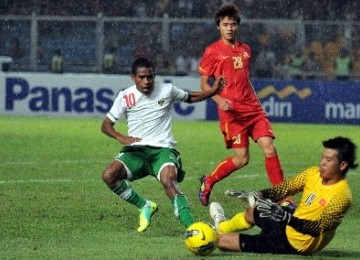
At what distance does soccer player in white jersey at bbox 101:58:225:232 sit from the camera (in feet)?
38.8

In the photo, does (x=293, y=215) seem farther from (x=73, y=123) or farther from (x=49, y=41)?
(x=49, y=41)

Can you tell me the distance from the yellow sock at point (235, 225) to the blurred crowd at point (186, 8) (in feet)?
75.5

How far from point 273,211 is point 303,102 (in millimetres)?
19876

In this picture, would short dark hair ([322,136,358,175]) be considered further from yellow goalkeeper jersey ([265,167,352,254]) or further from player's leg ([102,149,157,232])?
player's leg ([102,149,157,232])

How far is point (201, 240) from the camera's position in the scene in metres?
10.1

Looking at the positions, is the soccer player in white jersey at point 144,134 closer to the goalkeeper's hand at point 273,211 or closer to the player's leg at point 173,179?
the player's leg at point 173,179

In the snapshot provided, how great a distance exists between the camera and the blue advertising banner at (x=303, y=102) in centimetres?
2886

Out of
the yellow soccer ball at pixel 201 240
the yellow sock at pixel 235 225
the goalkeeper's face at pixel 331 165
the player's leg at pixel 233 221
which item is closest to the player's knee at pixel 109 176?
the player's leg at pixel 233 221

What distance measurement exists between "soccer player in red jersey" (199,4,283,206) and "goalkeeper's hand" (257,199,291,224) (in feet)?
14.0

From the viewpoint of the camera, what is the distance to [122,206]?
14500 mm

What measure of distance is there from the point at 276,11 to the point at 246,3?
3.56 feet

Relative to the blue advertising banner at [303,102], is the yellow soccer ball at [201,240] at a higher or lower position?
higher

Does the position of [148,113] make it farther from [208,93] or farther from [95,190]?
[95,190]

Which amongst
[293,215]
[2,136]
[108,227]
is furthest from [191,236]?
[2,136]
